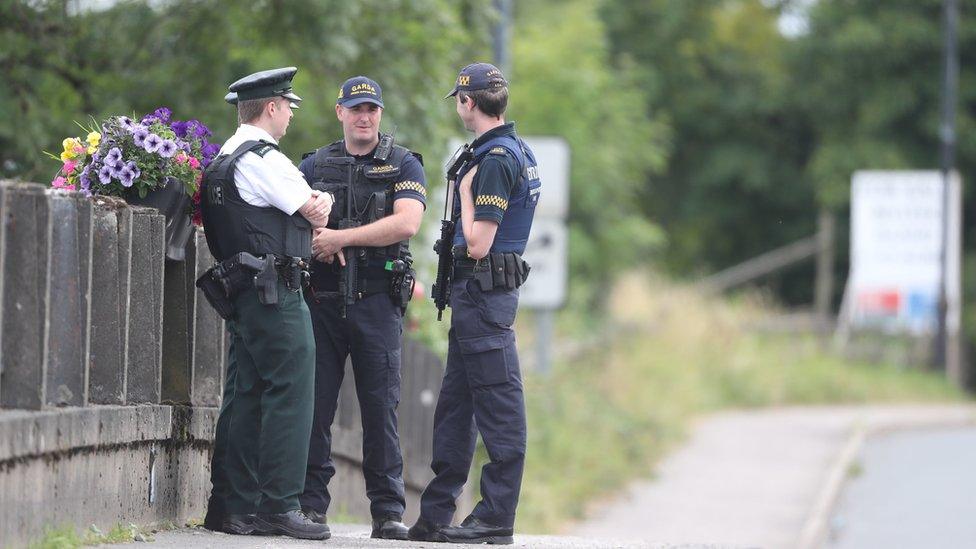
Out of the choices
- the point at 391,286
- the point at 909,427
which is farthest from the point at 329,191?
the point at 909,427

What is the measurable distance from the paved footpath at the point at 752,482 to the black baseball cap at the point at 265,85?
5.28 metres

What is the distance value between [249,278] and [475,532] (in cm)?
145

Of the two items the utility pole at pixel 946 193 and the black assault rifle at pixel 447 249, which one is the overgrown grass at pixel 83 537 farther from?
the utility pole at pixel 946 193

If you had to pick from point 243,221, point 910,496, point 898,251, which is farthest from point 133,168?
point 898,251

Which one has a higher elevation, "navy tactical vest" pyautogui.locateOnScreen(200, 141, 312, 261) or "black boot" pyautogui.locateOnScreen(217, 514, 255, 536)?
"navy tactical vest" pyautogui.locateOnScreen(200, 141, 312, 261)

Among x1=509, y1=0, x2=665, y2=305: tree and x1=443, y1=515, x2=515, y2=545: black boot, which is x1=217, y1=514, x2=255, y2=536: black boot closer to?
x1=443, y1=515, x2=515, y2=545: black boot

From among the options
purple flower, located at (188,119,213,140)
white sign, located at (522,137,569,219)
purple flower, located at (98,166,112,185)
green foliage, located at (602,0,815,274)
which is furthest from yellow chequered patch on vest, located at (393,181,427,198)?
green foliage, located at (602,0,815,274)

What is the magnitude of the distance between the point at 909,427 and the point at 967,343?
11792mm

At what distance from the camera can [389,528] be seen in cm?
742

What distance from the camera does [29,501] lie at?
5.70m

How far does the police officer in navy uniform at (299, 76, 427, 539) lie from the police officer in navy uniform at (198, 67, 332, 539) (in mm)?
372

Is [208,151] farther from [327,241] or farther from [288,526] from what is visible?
[288,526]

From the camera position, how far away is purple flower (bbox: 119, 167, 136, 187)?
6.73 meters

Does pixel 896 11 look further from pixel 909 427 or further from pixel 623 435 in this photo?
pixel 623 435
